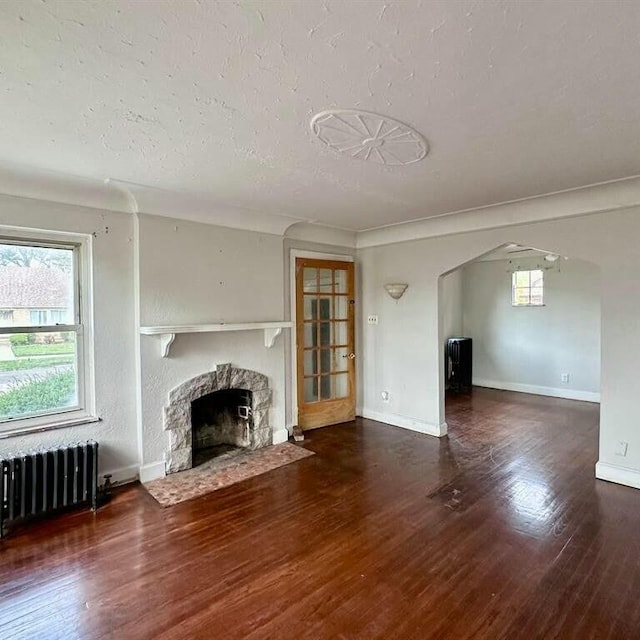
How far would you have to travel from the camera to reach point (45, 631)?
1861 mm

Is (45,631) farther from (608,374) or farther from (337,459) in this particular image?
(608,374)

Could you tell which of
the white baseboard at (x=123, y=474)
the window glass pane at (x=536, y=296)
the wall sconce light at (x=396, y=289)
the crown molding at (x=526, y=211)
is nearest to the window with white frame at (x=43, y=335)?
the white baseboard at (x=123, y=474)

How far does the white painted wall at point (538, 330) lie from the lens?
6281mm

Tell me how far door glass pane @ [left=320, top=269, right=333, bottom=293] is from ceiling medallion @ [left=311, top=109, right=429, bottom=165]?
2.50 m

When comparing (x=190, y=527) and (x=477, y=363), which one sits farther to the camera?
(x=477, y=363)

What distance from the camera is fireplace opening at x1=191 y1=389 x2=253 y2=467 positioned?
13.9ft

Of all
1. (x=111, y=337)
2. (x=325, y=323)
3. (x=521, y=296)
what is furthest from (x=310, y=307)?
(x=521, y=296)

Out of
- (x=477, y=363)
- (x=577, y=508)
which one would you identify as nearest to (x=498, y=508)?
(x=577, y=508)

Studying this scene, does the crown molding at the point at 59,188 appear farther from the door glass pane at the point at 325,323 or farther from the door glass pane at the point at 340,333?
the door glass pane at the point at 340,333

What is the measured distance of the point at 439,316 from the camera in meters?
4.60

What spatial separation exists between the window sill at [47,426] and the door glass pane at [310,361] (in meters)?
2.32

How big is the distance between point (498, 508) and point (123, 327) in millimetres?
3364

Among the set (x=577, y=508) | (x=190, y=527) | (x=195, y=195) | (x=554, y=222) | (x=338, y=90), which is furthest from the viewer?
(x=554, y=222)

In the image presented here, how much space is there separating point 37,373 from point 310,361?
2788mm
